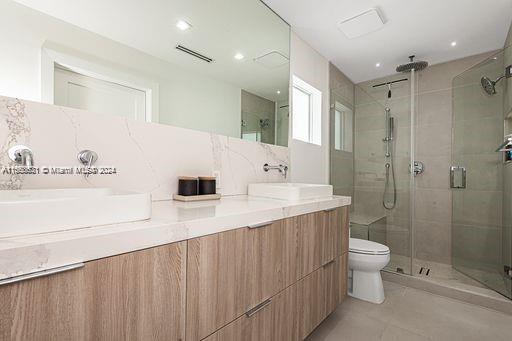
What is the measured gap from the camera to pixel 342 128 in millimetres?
2914

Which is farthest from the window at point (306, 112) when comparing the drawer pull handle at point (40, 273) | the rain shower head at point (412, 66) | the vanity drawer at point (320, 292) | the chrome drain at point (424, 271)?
the drawer pull handle at point (40, 273)

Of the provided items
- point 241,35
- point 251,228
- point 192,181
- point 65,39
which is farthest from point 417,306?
point 65,39

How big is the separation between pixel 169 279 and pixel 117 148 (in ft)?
2.25

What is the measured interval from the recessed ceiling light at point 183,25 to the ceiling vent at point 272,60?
64 cm

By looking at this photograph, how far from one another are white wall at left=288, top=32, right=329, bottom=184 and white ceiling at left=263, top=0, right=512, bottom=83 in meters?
0.11

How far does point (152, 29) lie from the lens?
4.27ft

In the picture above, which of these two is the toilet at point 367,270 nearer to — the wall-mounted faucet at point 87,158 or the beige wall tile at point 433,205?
the beige wall tile at point 433,205

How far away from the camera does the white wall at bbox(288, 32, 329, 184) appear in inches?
91.7

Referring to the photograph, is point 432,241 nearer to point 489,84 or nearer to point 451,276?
point 451,276

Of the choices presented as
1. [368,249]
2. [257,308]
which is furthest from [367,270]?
[257,308]

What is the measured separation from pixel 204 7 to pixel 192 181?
1.05m

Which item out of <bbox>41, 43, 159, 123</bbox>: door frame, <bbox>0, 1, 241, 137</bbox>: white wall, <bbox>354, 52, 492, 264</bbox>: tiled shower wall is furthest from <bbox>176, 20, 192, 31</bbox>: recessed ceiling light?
<bbox>354, 52, 492, 264</bbox>: tiled shower wall

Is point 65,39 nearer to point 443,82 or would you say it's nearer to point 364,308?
point 364,308

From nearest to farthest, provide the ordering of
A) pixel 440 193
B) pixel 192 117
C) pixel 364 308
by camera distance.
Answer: pixel 192 117, pixel 364 308, pixel 440 193
